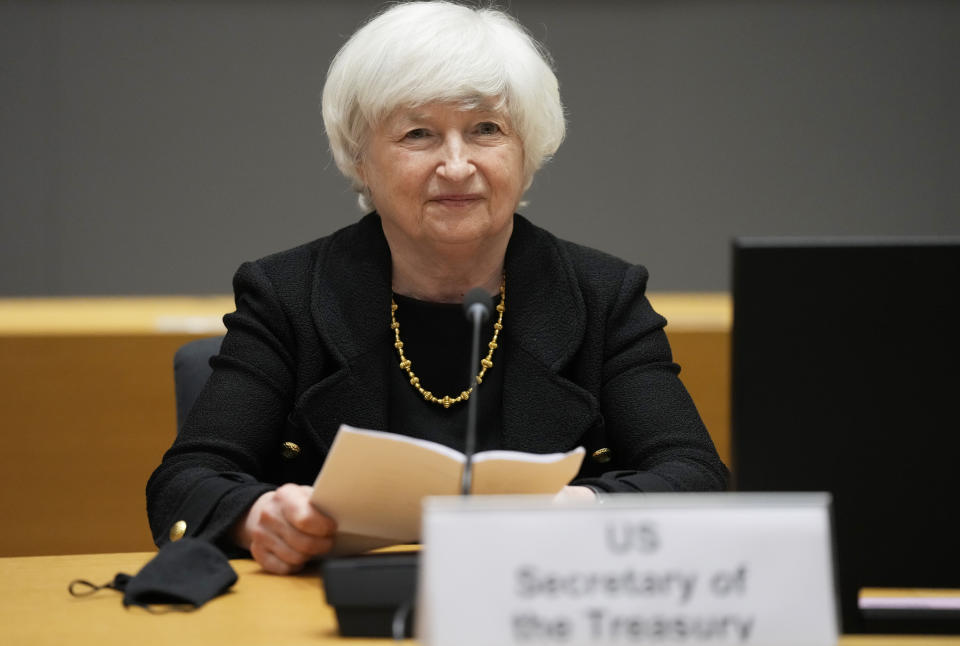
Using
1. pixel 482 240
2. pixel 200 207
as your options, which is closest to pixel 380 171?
pixel 482 240

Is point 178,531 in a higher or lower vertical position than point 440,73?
lower

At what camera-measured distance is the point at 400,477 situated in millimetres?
1322

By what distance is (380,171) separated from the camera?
78.1 inches

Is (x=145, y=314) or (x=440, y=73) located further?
(x=145, y=314)

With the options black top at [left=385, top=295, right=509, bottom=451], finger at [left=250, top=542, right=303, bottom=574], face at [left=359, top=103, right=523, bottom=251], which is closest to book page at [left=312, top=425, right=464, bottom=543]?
finger at [left=250, top=542, right=303, bottom=574]

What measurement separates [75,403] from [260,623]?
5.97 ft

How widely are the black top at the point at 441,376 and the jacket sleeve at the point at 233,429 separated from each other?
0.62ft

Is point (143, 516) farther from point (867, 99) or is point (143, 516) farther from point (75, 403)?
point (867, 99)

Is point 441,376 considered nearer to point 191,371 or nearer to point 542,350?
point 542,350

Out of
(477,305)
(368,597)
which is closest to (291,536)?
(368,597)

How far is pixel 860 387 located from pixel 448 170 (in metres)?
0.91

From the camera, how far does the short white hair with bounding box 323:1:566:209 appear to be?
1874 mm

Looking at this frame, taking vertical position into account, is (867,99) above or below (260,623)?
above

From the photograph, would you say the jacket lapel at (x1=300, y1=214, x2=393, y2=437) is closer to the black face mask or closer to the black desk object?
the black face mask
